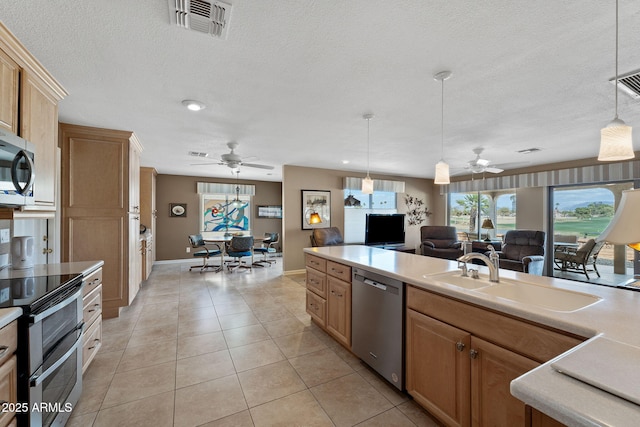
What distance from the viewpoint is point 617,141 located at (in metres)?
1.43

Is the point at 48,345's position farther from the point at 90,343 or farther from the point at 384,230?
the point at 384,230

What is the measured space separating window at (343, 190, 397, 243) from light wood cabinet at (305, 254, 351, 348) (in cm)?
355

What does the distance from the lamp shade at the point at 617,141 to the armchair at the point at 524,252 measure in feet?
13.2

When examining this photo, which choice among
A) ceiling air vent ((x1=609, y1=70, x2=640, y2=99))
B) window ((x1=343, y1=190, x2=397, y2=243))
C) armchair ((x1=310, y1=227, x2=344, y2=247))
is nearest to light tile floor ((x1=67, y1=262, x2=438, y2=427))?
armchair ((x1=310, y1=227, x2=344, y2=247))

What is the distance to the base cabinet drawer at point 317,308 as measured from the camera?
285 centimetres

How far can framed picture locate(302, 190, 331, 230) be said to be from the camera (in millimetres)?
6070

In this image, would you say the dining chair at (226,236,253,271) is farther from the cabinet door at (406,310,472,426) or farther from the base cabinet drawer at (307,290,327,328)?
the cabinet door at (406,310,472,426)

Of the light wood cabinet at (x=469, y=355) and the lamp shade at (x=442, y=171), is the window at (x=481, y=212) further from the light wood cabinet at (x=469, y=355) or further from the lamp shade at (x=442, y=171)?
the light wood cabinet at (x=469, y=355)

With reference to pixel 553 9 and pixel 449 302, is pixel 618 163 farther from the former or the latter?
pixel 449 302

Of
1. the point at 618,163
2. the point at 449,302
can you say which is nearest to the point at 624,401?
the point at 449,302

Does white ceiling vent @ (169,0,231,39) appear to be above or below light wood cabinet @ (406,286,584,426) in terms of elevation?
above

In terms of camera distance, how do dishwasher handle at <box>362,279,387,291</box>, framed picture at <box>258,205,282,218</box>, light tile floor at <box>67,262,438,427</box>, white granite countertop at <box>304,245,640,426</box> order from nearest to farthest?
white granite countertop at <box>304,245,640,426</box> → light tile floor at <box>67,262,438,427</box> → dishwasher handle at <box>362,279,387,291</box> → framed picture at <box>258,205,282,218</box>

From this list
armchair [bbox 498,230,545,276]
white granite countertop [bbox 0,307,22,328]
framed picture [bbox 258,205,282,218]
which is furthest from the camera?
framed picture [bbox 258,205,282,218]

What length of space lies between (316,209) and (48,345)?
5.03m
